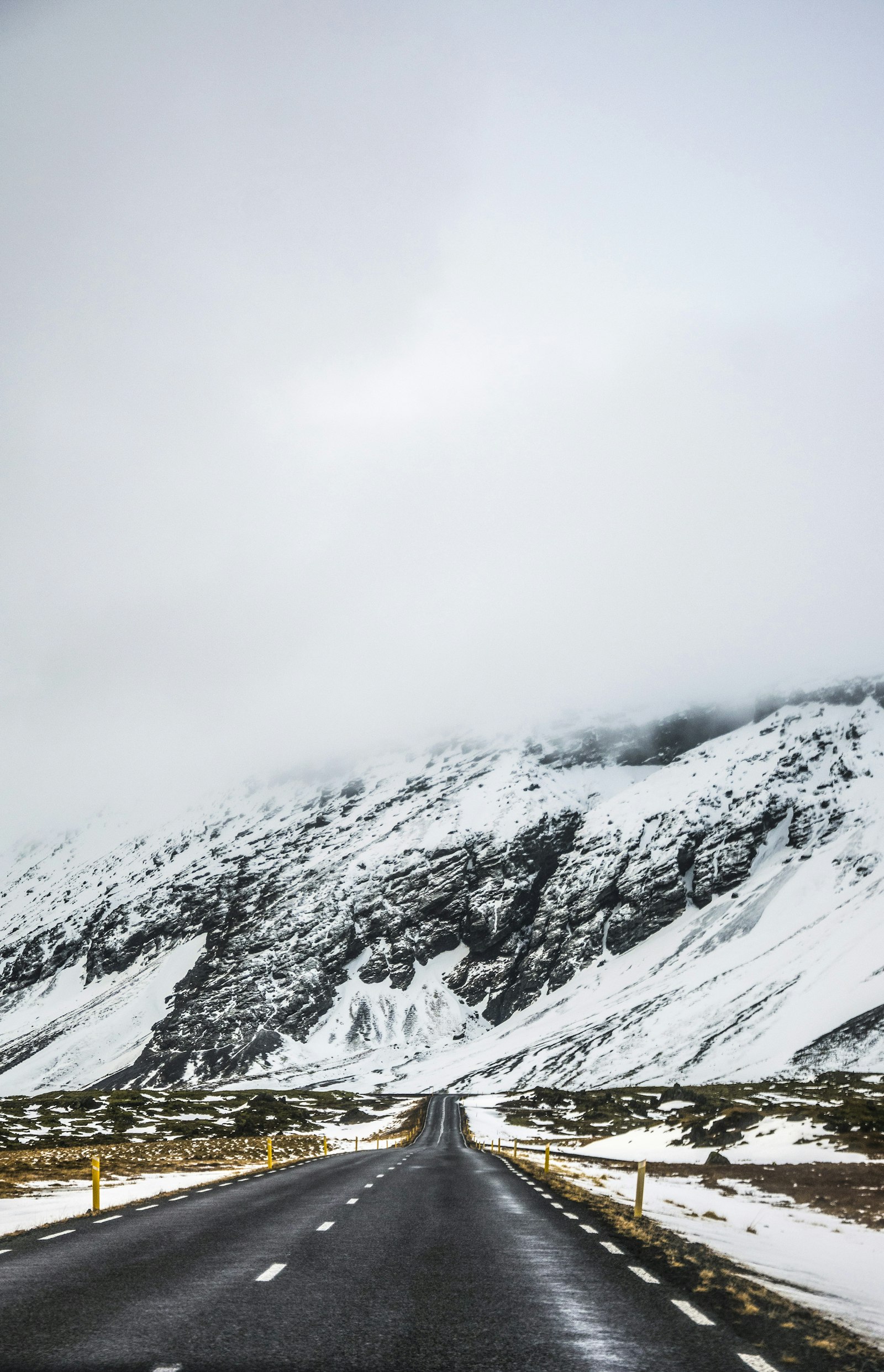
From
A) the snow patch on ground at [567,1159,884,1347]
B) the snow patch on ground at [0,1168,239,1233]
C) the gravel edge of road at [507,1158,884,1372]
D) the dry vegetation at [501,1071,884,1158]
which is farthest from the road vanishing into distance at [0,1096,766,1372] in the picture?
the dry vegetation at [501,1071,884,1158]

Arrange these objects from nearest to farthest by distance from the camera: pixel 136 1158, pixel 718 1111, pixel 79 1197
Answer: pixel 79 1197, pixel 136 1158, pixel 718 1111

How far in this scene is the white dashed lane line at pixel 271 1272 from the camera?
12680 millimetres

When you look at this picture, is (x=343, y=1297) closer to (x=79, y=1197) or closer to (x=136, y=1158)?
(x=79, y=1197)

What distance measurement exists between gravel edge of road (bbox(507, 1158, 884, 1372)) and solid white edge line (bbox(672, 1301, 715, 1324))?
0.16 metres

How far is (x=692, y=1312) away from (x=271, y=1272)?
5683 mm

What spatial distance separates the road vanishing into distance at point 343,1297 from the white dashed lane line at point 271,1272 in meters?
0.04

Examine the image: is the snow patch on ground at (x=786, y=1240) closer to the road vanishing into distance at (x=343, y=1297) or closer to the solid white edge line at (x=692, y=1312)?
the solid white edge line at (x=692, y=1312)

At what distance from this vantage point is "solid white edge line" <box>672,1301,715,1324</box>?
10164 millimetres

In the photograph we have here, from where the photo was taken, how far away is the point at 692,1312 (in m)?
10.6

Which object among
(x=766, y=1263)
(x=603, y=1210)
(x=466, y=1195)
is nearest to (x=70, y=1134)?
(x=466, y=1195)

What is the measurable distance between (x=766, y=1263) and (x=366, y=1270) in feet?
25.8

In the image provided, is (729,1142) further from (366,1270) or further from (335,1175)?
(366,1270)

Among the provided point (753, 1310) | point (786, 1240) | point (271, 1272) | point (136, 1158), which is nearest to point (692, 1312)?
point (753, 1310)

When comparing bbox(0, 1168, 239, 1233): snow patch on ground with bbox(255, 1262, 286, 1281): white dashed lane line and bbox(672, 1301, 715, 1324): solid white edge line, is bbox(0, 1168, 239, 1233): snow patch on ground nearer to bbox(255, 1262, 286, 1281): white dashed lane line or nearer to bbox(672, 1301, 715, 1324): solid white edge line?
bbox(255, 1262, 286, 1281): white dashed lane line
